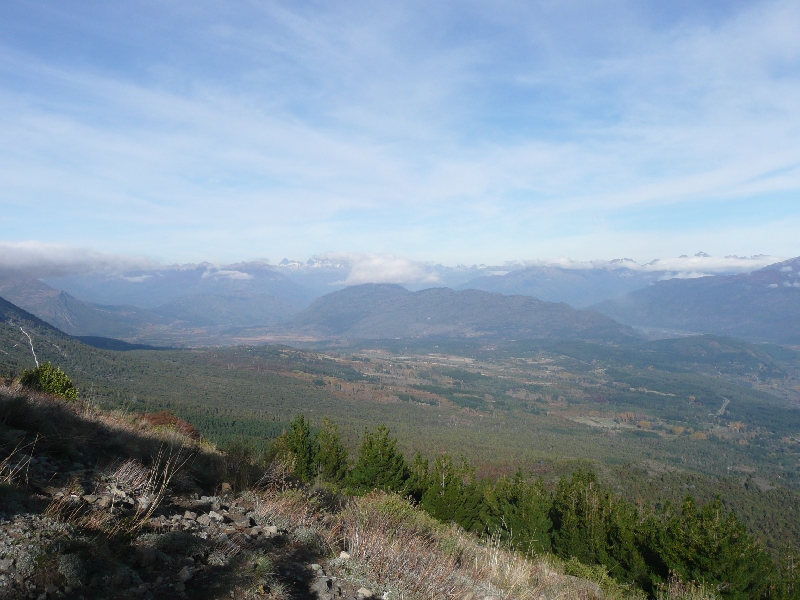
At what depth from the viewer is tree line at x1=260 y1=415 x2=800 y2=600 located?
1736 cm

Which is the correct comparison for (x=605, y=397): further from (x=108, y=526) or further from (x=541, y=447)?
(x=108, y=526)

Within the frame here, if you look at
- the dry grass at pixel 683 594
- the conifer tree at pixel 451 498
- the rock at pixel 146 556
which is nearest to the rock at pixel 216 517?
the rock at pixel 146 556

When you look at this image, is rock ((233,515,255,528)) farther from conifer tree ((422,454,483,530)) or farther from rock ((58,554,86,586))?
conifer tree ((422,454,483,530))

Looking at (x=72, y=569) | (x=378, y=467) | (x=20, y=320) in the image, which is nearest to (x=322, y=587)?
(x=72, y=569)

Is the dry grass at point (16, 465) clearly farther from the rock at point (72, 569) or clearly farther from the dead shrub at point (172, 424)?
the dead shrub at point (172, 424)

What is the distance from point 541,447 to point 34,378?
113 metres

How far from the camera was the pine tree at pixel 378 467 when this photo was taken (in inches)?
970

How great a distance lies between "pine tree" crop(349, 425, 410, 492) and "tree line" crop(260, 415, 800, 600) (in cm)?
6

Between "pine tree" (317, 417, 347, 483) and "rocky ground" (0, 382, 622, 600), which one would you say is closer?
"rocky ground" (0, 382, 622, 600)

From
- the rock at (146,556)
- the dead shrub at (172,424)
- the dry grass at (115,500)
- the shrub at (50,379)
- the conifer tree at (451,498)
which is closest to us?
the rock at (146,556)

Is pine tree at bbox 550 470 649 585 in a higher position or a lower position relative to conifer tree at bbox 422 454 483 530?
lower

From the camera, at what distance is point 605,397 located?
195m

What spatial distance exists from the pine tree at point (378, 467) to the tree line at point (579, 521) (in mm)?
56

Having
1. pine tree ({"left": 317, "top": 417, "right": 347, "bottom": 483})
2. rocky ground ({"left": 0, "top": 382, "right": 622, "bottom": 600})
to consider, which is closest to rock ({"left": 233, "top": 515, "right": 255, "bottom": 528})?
rocky ground ({"left": 0, "top": 382, "right": 622, "bottom": 600})
